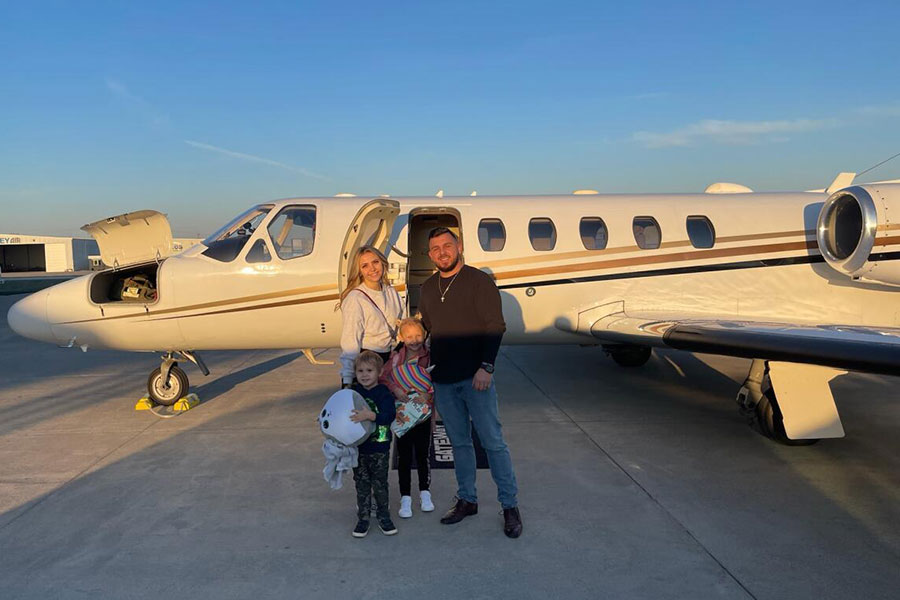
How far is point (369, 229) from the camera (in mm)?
7160

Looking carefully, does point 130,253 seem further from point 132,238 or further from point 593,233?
point 593,233

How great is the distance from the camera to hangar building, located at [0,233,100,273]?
60.1 metres

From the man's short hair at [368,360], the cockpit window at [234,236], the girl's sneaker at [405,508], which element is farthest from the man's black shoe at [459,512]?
the cockpit window at [234,236]

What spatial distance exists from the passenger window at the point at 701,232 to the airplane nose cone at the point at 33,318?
8313mm

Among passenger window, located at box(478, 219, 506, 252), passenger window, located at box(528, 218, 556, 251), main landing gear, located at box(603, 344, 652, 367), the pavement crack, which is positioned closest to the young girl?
the pavement crack

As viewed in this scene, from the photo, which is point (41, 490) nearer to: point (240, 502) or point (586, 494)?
point (240, 502)

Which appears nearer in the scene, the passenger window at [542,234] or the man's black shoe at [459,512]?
the man's black shoe at [459,512]

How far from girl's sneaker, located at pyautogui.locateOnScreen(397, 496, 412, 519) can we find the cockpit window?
13.6 ft

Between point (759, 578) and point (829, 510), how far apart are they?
4.67 ft

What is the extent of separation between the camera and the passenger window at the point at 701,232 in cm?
778

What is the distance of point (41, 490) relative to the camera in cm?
501

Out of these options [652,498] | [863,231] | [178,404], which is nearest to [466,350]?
[652,498]

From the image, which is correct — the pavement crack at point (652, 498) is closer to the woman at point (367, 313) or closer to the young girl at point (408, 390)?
the young girl at point (408, 390)

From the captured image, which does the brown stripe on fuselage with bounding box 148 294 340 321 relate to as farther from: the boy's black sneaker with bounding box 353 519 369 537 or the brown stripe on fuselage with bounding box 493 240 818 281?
the boy's black sneaker with bounding box 353 519 369 537
